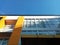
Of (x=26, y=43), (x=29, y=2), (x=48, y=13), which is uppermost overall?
(x=29, y=2)

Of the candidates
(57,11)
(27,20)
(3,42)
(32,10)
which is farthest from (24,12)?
(27,20)

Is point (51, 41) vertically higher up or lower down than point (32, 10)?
lower down

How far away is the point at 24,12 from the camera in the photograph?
168 cm

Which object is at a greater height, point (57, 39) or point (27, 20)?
point (27, 20)

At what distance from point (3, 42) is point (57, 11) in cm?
540

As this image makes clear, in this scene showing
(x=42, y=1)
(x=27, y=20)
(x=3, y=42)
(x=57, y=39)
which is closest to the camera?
(x=42, y=1)

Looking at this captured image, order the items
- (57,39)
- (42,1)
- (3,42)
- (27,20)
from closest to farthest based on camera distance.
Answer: (42,1), (3,42), (57,39), (27,20)

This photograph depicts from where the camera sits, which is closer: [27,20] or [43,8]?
[43,8]

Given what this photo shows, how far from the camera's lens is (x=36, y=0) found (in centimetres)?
163

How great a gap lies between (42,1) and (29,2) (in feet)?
0.50

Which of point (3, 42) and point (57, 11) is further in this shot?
point (3, 42)

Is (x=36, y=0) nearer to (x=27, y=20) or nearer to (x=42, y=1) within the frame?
(x=42, y=1)

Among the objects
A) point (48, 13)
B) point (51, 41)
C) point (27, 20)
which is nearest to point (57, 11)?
point (48, 13)

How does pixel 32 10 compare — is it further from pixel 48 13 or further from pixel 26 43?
pixel 26 43
